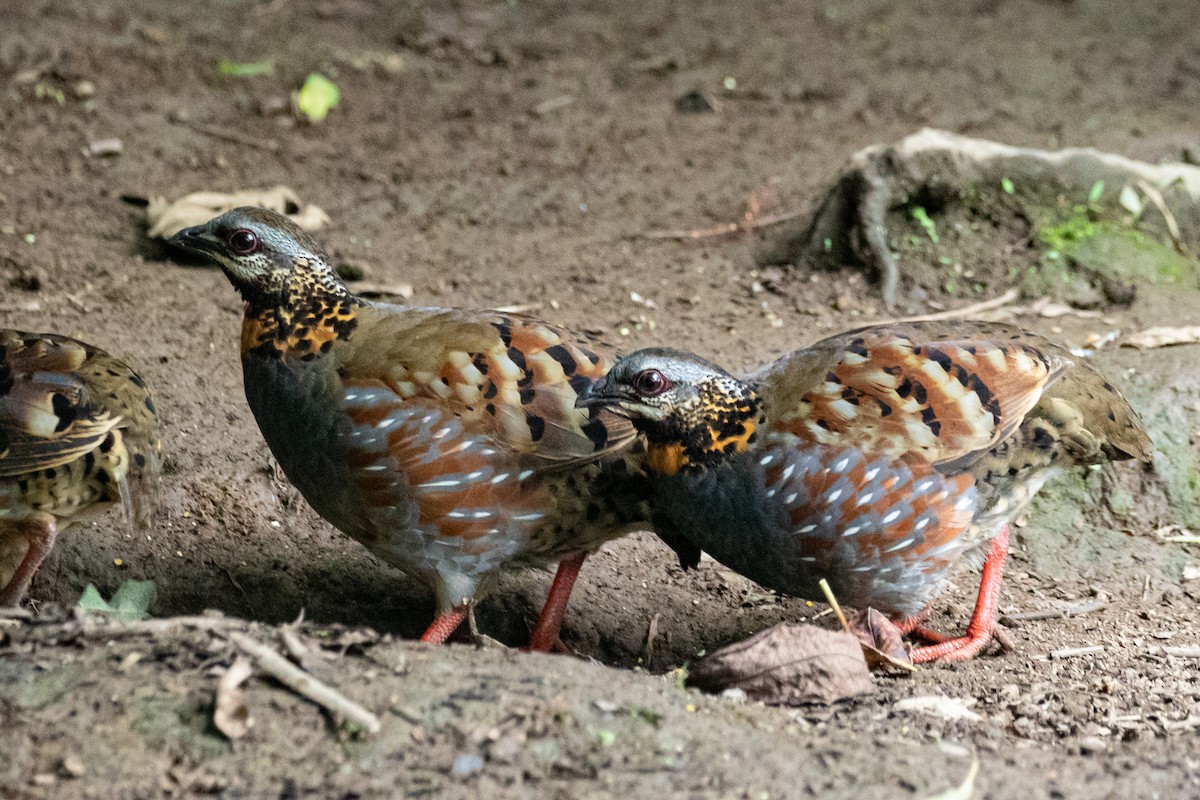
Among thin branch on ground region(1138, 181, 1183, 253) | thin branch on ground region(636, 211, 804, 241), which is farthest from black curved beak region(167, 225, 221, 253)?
thin branch on ground region(1138, 181, 1183, 253)

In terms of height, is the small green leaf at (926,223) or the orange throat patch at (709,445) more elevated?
the orange throat patch at (709,445)

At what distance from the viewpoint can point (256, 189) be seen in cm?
762

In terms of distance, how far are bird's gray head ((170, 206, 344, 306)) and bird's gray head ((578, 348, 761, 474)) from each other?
114 centimetres

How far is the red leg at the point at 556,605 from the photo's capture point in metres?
4.85

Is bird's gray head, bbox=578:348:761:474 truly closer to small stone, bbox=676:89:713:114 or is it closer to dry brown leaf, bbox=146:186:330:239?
dry brown leaf, bbox=146:186:330:239

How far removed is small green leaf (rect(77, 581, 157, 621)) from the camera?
4441 millimetres

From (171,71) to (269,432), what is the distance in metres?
5.19

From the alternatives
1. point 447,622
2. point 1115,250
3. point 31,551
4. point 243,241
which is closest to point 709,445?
point 447,622

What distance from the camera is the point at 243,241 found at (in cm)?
454

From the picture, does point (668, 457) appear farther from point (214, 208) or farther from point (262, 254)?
point (214, 208)

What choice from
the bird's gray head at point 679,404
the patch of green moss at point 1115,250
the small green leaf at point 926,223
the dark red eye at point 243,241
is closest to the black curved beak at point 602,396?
the bird's gray head at point 679,404

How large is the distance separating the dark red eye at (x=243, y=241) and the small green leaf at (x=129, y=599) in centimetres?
128

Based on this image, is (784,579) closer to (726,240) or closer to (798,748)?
(798,748)

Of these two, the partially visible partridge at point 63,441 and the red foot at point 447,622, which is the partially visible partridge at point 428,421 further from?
the partially visible partridge at point 63,441
